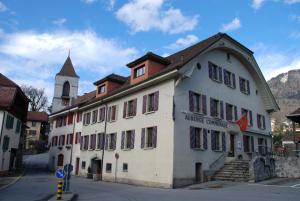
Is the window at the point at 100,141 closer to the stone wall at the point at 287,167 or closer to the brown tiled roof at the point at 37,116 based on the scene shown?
the stone wall at the point at 287,167

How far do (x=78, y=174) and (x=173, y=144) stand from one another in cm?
1832

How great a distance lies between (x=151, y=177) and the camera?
822 inches

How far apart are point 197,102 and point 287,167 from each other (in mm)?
8542

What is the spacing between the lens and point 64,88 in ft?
193

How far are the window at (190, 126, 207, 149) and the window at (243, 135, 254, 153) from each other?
6209 millimetres

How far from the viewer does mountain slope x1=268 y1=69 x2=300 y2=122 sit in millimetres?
119825

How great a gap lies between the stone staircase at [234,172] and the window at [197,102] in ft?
14.7

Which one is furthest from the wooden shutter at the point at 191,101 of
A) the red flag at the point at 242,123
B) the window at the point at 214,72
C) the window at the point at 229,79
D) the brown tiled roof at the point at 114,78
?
the brown tiled roof at the point at 114,78

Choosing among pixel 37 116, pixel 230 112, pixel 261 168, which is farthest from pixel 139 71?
pixel 37 116

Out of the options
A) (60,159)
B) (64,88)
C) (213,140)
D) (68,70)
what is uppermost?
(68,70)

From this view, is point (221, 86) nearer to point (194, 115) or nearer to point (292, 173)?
point (194, 115)

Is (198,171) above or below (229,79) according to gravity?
below

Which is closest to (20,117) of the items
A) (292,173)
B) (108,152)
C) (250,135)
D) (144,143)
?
(108,152)

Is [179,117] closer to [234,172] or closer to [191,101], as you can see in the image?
[191,101]
